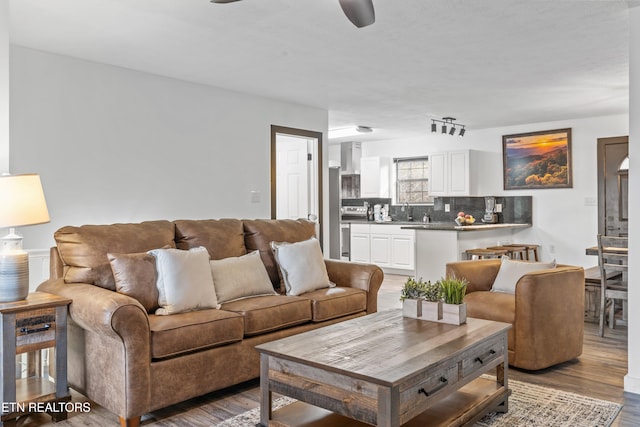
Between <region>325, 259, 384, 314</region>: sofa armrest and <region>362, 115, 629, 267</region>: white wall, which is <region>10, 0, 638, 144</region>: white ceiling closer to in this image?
<region>362, 115, 629, 267</region>: white wall

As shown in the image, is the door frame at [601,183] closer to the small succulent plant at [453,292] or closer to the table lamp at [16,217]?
the small succulent plant at [453,292]

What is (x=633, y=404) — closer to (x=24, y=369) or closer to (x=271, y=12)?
(x=271, y=12)

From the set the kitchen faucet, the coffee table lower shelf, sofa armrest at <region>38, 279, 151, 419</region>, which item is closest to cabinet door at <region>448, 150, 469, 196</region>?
the kitchen faucet

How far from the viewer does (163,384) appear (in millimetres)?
2789

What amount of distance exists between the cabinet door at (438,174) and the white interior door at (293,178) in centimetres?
279

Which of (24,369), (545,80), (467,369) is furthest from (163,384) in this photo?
(545,80)

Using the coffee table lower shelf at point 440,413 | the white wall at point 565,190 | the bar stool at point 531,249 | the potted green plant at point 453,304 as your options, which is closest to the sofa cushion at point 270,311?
the coffee table lower shelf at point 440,413

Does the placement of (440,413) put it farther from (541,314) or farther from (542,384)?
(541,314)

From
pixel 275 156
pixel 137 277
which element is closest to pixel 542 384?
pixel 137 277

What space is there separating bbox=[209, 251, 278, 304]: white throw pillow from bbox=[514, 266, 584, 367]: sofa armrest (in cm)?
188

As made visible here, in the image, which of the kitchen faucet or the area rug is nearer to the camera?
the area rug

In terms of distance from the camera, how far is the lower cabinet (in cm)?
817

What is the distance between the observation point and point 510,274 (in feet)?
13.1

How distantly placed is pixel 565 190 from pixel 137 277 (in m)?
6.62
